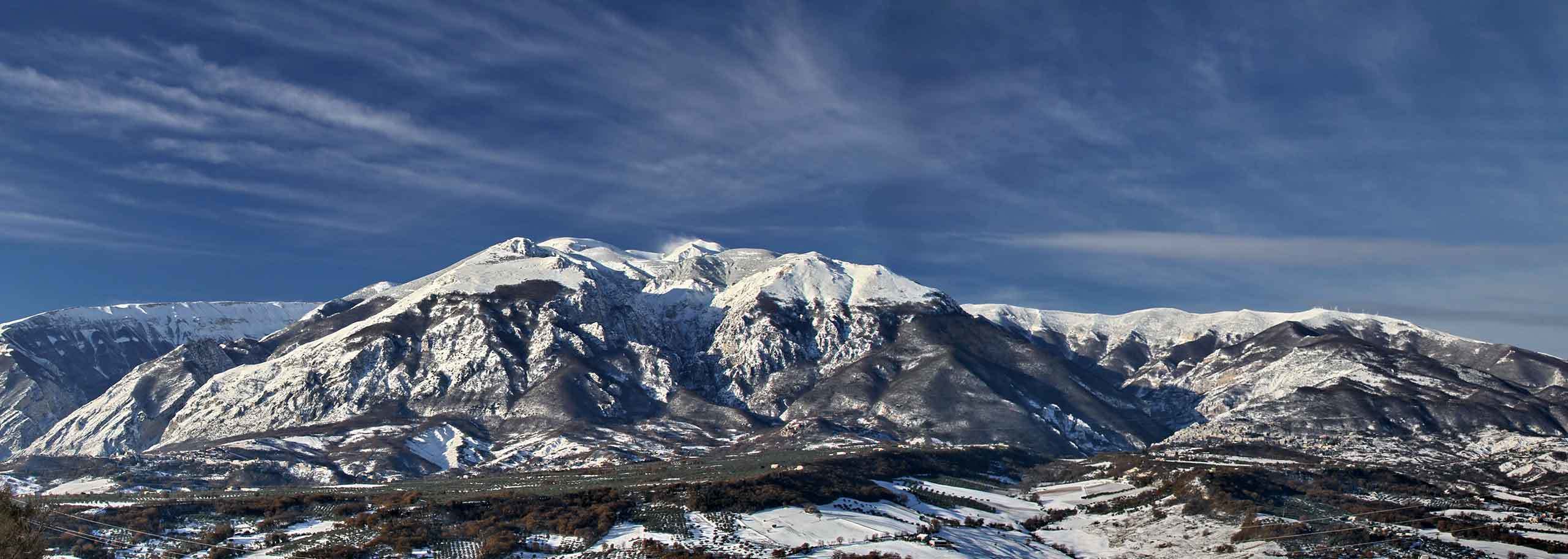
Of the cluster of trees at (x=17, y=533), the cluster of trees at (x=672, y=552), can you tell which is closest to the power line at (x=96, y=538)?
the cluster of trees at (x=17, y=533)

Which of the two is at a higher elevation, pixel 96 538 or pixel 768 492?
pixel 768 492

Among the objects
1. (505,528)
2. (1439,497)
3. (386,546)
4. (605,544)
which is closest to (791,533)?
(605,544)

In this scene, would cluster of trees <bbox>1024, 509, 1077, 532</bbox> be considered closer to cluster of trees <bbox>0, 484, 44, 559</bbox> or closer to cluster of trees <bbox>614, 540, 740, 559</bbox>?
cluster of trees <bbox>614, 540, 740, 559</bbox>

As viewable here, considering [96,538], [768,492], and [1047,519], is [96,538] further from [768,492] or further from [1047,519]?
[1047,519]

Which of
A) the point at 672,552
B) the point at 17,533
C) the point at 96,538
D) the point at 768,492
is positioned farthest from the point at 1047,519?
the point at 17,533

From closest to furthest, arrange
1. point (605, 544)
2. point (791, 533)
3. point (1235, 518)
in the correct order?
point (605, 544)
point (791, 533)
point (1235, 518)

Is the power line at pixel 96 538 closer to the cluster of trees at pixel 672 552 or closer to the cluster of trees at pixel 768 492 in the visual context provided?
the cluster of trees at pixel 672 552

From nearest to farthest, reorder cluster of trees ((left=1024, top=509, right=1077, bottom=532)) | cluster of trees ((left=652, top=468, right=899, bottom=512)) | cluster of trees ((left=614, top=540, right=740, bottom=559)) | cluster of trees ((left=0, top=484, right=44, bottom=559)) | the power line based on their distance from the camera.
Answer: cluster of trees ((left=0, top=484, right=44, bottom=559)) < the power line < cluster of trees ((left=614, top=540, right=740, bottom=559)) < cluster of trees ((left=652, top=468, right=899, bottom=512)) < cluster of trees ((left=1024, top=509, right=1077, bottom=532))

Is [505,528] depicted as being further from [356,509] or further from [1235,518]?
[1235,518]

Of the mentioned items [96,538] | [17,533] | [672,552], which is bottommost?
[96,538]

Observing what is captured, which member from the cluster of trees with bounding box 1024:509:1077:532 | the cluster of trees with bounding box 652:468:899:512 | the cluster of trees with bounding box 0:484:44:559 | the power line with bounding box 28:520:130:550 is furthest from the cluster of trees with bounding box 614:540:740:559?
the cluster of trees with bounding box 1024:509:1077:532

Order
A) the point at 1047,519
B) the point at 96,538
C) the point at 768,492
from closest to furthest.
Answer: the point at 96,538 → the point at 768,492 → the point at 1047,519
